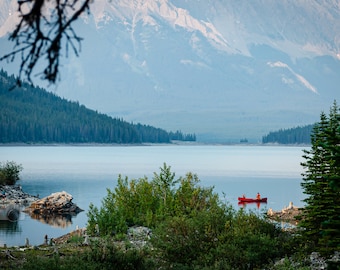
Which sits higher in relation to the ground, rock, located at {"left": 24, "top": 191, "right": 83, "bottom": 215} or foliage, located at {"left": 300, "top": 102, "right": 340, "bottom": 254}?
foliage, located at {"left": 300, "top": 102, "right": 340, "bottom": 254}

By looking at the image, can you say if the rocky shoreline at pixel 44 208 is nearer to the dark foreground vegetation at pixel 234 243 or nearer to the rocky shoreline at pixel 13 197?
the rocky shoreline at pixel 13 197

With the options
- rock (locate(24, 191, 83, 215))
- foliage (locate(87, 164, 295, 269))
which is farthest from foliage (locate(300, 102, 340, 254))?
rock (locate(24, 191, 83, 215))

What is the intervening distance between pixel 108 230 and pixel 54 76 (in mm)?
20135

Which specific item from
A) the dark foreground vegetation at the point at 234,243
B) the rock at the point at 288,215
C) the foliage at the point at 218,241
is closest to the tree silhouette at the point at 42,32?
the dark foreground vegetation at the point at 234,243

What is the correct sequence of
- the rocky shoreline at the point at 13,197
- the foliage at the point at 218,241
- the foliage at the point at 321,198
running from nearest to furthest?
the foliage at the point at 321,198
the foliage at the point at 218,241
the rocky shoreline at the point at 13,197

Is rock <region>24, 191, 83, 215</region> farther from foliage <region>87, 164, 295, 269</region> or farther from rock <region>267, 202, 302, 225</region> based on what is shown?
foliage <region>87, 164, 295, 269</region>

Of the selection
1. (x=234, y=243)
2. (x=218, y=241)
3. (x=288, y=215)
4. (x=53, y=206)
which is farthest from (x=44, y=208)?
(x=234, y=243)

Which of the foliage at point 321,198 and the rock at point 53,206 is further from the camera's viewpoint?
the rock at point 53,206

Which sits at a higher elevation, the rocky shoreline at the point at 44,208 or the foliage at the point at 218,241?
the foliage at the point at 218,241

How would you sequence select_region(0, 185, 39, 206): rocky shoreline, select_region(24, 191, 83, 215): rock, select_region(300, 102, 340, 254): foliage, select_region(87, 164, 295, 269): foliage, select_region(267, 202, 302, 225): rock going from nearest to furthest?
1. select_region(300, 102, 340, 254): foliage
2. select_region(87, 164, 295, 269): foliage
3. select_region(267, 202, 302, 225): rock
4. select_region(24, 191, 83, 215): rock
5. select_region(0, 185, 39, 206): rocky shoreline

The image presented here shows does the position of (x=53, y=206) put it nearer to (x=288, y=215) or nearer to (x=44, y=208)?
(x=44, y=208)

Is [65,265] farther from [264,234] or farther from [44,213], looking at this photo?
[44,213]

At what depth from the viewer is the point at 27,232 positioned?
128ft

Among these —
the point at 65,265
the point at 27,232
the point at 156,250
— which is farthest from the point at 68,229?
the point at 65,265
